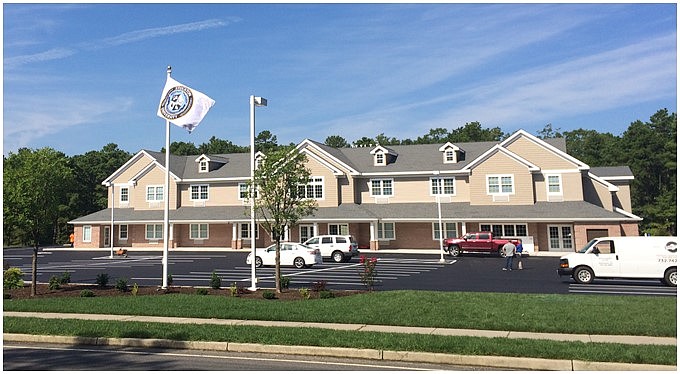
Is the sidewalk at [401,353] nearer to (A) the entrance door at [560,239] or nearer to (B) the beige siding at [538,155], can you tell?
(A) the entrance door at [560,239]

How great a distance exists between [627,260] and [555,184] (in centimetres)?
2120

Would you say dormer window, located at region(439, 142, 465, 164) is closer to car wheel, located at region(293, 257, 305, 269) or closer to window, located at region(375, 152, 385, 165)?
window, located at region(375, 152, 385, 165)

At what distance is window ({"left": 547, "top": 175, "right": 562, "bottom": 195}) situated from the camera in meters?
40.5

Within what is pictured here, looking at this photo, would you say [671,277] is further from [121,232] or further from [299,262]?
[121,232]

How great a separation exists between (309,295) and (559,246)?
28525 millimetres

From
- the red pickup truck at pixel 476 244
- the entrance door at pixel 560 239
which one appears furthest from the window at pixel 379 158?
the entrance door at pixel 560 239

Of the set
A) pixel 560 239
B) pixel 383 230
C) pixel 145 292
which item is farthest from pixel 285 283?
pixel 560 239

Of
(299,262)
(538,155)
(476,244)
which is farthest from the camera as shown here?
(538,155)

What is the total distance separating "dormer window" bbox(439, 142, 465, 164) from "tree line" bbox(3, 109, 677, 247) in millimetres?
22130

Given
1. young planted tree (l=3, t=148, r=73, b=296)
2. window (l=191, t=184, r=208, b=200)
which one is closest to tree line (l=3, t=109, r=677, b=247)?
young planted tree (l=3, t=148, r=73, b=296)

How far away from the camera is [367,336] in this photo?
1130cm

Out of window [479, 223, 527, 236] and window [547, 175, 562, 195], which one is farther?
window [547, 175, 562, 195]

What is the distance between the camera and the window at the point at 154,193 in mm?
50031

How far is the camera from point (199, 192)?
50000mm
